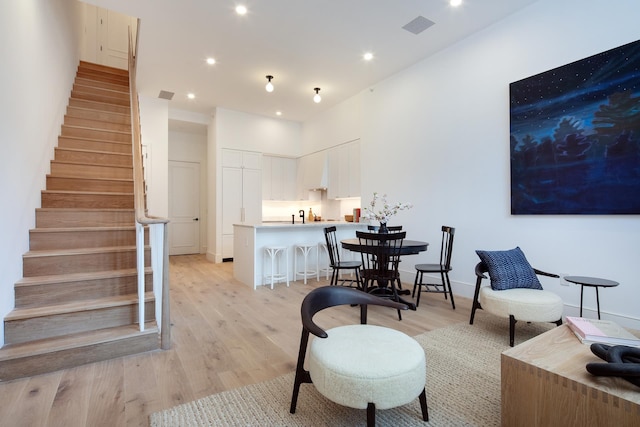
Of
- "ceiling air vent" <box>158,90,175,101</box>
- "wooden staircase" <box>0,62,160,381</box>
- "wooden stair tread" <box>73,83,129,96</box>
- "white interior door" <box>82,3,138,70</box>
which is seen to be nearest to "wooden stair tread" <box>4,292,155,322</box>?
"wooden staircase" <box>0,62,160,381</box>

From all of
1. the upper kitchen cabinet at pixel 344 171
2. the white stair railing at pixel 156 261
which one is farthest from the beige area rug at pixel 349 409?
the upper kitchen cabinet at pixel 344 171

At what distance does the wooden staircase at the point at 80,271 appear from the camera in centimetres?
221

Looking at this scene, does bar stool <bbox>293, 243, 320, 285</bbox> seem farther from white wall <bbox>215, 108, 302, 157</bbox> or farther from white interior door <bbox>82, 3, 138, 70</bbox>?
white interior door <bbox>82, 3, 138, 70</bbox>

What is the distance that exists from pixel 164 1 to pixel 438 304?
15.5ft

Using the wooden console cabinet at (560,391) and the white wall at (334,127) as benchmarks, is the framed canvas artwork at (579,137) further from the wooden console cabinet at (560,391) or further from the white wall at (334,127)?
the white wall at (334,127)

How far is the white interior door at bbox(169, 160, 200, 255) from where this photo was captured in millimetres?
7883

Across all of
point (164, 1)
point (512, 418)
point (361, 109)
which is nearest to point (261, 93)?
point (361, 109)

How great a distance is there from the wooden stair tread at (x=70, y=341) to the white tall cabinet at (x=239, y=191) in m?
4.33

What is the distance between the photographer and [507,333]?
279 cm

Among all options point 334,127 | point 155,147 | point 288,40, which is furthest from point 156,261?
point 334,127

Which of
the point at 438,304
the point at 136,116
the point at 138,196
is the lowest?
the point at 438,304

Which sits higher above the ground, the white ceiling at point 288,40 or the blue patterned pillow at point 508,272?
the white ceiling at point 288,40

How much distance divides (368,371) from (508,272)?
208 cm

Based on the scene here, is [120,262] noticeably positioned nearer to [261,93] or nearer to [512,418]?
[512,418]
